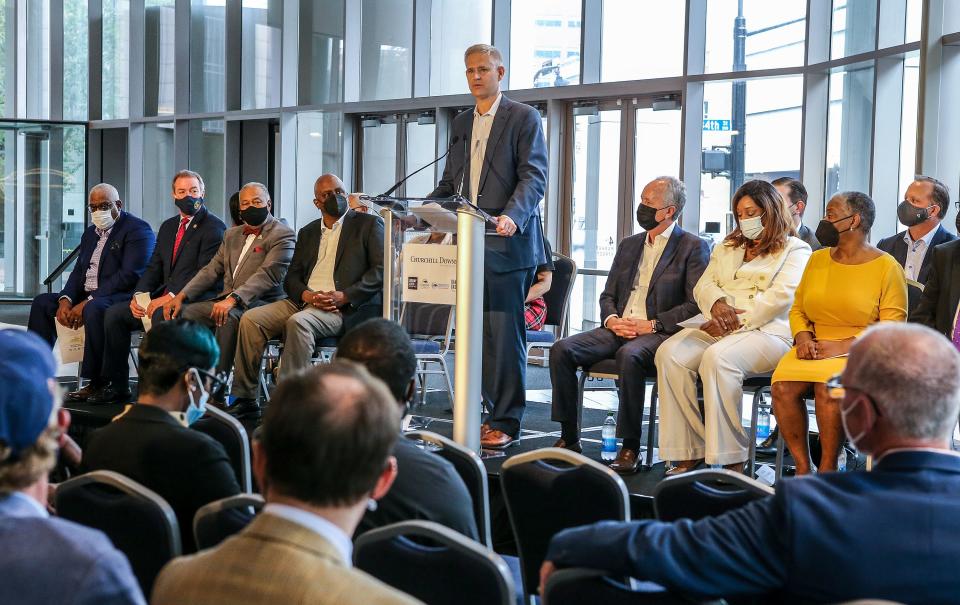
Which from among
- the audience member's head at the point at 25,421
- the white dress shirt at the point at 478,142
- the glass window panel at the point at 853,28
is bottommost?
the audience member's head at the point at 25,421

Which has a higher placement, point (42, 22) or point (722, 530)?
point (42, 22)

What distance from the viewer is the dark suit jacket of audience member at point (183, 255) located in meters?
7.01

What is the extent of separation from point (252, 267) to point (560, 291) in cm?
186

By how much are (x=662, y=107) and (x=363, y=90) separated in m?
3.70

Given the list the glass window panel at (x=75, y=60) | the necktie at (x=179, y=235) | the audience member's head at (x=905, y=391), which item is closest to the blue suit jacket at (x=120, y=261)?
the necktie at (x=179, y=235)

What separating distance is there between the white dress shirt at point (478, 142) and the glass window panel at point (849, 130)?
3.48 metres

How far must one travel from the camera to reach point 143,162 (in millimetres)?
14625

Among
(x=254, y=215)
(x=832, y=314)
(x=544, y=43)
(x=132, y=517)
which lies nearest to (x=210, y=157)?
(x=544, y=43)

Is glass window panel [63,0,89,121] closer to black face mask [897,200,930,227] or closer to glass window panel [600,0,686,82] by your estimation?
glass window panel [600,0,686,82]

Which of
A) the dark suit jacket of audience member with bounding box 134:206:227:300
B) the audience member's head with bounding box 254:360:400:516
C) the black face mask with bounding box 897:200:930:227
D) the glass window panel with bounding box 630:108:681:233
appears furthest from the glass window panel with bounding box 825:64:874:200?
the audience member's head with bounding box 254:360:400:516

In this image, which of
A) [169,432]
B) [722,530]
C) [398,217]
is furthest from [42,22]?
[722,530]

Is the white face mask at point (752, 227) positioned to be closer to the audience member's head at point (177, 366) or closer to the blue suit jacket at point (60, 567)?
the audience member's head at point (177, 366)

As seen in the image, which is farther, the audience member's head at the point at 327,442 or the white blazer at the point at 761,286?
the white blazer at the point at 761,286

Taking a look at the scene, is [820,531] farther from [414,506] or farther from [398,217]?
[398,217]
